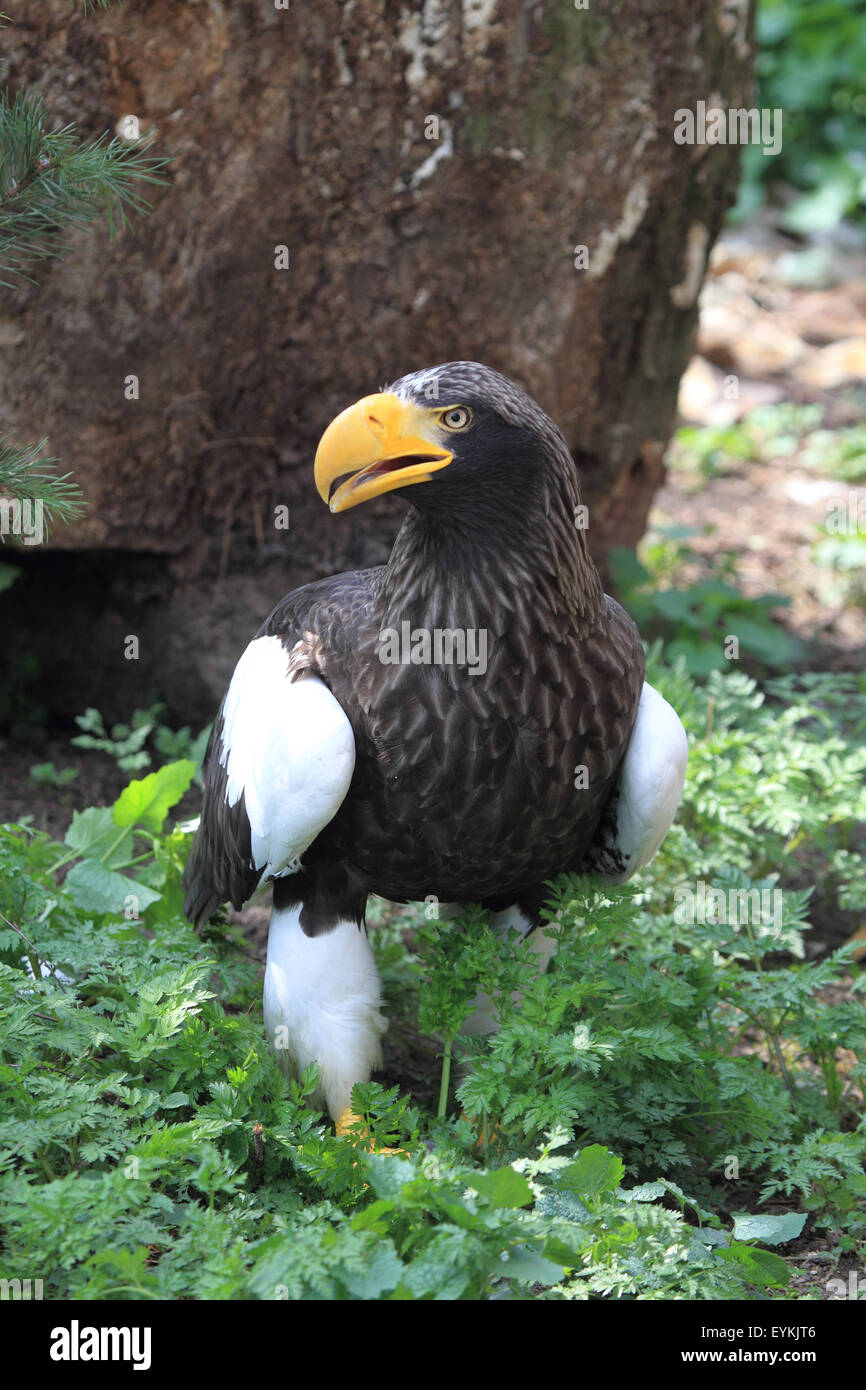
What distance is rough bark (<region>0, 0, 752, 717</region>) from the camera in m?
4.04

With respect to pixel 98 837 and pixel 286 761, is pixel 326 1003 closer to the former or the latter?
pixel 286 761

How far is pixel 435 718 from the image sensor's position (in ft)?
8.70

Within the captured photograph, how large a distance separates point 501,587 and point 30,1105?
4.23ft

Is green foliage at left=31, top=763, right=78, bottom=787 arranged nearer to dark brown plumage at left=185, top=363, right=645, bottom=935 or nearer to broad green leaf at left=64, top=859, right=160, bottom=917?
broad green leaf at left=64, top=859, right=160, bottom=917

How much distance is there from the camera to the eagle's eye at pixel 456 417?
2.54 m

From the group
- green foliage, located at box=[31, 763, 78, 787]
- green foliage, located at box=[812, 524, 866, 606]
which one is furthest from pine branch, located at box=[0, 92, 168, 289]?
green foliage, located at box=[812, 524, 866, 606]

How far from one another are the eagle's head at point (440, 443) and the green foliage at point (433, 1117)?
90 cm

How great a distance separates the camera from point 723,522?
6.94m

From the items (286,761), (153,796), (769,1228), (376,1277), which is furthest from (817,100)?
(376,1277)

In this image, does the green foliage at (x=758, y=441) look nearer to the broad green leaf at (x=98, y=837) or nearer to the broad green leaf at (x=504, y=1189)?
the broad green leaf at (x=98, y=837)

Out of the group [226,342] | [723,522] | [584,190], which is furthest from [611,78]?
[723,522]

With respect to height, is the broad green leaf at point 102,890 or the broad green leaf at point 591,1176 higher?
the broad green leaf at point 102,890

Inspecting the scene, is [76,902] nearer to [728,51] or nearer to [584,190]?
[584,190]

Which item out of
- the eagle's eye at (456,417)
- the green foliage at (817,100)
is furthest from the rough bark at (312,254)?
the green foliage at (817,100)
